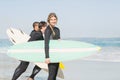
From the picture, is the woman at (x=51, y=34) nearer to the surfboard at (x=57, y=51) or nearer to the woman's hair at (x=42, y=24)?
the surfboard at (x=57, y=51)

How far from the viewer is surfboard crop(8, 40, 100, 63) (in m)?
6.77

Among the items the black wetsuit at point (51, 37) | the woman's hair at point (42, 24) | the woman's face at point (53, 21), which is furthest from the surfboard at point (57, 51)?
the woman's face at point (53, 21)

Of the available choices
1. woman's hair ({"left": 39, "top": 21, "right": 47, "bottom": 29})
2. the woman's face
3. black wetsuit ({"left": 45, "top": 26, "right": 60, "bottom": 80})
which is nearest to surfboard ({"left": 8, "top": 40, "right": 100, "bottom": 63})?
woman's hair ({"left": 39, "top": 21, "right": 47, "bottom": 29})

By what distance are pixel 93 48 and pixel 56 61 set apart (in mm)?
1040

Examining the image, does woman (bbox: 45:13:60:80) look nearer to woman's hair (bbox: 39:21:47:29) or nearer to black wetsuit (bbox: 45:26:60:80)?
black wetsuit (bbox: 45:26:60:80)

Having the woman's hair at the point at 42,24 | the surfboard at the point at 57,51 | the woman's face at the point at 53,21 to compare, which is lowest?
the surfboard at the point at 57,51

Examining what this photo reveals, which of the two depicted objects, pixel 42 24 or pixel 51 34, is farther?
pixel 42 24

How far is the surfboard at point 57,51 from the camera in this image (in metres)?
6.77

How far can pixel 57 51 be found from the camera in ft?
22.4

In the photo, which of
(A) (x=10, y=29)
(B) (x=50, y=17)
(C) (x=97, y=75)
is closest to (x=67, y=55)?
(B) (x=50, y=17)

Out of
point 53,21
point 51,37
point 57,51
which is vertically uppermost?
point 53,21

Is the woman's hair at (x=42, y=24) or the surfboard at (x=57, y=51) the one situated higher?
the woman's hair at (x=42, y=24)

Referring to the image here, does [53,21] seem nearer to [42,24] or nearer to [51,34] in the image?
[51,34]

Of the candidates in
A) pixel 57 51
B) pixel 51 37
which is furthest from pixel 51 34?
pixel 57 51
